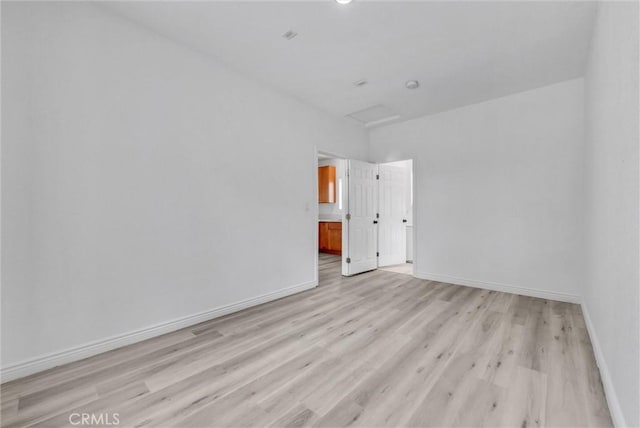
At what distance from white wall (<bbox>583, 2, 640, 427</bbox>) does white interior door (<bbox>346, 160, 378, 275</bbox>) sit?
309cm

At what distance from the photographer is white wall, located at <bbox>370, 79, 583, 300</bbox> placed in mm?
3367

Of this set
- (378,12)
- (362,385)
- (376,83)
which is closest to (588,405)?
(362,385)

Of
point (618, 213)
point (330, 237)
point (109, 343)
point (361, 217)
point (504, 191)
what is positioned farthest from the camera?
point (330, 237)

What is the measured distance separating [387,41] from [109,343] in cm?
371

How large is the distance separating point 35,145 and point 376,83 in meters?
3.41

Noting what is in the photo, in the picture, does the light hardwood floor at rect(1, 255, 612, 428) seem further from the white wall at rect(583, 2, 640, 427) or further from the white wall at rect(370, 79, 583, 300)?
the white wall at rect(370, 79, 583, 300)

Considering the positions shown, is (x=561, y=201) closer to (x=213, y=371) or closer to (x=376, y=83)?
(x=376, y=83)

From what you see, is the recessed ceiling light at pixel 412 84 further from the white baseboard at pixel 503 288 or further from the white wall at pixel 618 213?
the white baseboard at pixel 503 288

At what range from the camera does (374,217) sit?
5254 millimetres

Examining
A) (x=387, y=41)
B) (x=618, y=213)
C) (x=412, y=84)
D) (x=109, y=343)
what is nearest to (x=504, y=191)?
(x=412, y=84)

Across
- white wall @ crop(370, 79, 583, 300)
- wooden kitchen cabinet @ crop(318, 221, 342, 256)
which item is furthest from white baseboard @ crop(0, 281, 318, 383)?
wooden kitchen cabinet @ crop(318, 221, 342, 256)

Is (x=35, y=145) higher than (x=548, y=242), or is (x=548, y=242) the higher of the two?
(x=35, y=145)

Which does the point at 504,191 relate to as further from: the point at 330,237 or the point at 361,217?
the point at 330,237

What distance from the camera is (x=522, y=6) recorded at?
7.11ft
